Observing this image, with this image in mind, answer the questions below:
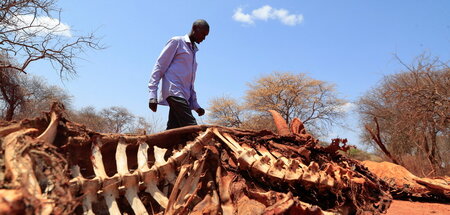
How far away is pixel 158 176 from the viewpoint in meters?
2.67

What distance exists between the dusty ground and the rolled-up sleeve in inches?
123

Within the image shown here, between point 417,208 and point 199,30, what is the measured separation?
3731mm

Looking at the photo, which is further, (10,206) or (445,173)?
(445,173)

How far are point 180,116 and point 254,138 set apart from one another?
991 mm

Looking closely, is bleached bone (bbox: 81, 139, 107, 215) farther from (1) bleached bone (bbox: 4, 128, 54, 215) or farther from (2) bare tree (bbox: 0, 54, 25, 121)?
(2) bare tree (bbox: 0, 54, 25, 121)

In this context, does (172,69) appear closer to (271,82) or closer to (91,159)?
(91,159)

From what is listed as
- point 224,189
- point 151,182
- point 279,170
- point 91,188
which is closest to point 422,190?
Answer: point 279,170

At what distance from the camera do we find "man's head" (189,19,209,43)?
425cm

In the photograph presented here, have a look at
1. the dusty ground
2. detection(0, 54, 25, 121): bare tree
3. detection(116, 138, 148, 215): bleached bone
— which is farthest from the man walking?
detection(0, 54, 25, 121): bare tree

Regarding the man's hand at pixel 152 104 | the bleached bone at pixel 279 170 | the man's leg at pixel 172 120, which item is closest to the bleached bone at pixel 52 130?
the bleached bone at pixel 279 170

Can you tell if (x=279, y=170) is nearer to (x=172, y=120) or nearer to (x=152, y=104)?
(x=172, y=120)

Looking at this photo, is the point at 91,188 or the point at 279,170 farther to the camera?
the point at 279,170

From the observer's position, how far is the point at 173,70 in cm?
410

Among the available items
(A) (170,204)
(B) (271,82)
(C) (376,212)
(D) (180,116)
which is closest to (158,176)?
(A) (170,204)
